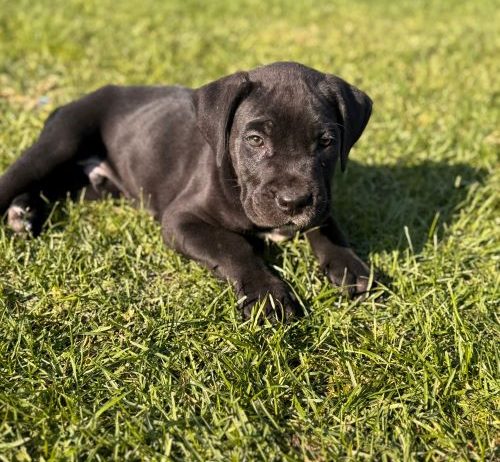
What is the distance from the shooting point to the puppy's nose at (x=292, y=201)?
350 centimetres

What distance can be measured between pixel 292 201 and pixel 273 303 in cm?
57

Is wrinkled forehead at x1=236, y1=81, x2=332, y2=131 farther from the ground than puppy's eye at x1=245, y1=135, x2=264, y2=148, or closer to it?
farther from the ground

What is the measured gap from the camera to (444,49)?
898 centimetres

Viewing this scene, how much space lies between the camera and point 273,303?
351 centimetres

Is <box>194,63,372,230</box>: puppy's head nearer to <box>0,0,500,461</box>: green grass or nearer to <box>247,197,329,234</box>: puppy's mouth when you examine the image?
<box>247,197,329,234</box>: puppy's mouth

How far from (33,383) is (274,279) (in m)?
1.43

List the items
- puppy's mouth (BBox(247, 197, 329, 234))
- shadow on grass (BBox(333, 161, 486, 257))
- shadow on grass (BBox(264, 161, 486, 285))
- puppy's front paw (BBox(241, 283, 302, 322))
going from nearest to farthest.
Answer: puppy's front paw (BBox(241, 283, 302, 322)) → puppy's mouth (BBox(247, 197, 329, 234)) → shadow on grass (BBox(264, 161, 486, 285)) → shadow on grass (BBox(333, 161, 486, 257))

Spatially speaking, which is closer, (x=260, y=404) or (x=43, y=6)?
(x=260, y=404)

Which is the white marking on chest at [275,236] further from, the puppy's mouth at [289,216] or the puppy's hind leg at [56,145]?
the puppy's hind leg at [56,145]

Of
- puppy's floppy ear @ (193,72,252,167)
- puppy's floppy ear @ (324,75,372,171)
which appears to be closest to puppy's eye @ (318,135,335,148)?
puppy's floppy ear @ (324,75,372,171)

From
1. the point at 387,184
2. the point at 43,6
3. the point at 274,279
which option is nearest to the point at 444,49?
the point at 387,184

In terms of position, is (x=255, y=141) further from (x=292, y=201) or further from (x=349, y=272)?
(x=349, y=272)

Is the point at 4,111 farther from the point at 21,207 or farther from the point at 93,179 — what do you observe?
the point at 21,207

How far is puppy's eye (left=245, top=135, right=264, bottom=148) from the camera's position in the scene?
12.2 ft
